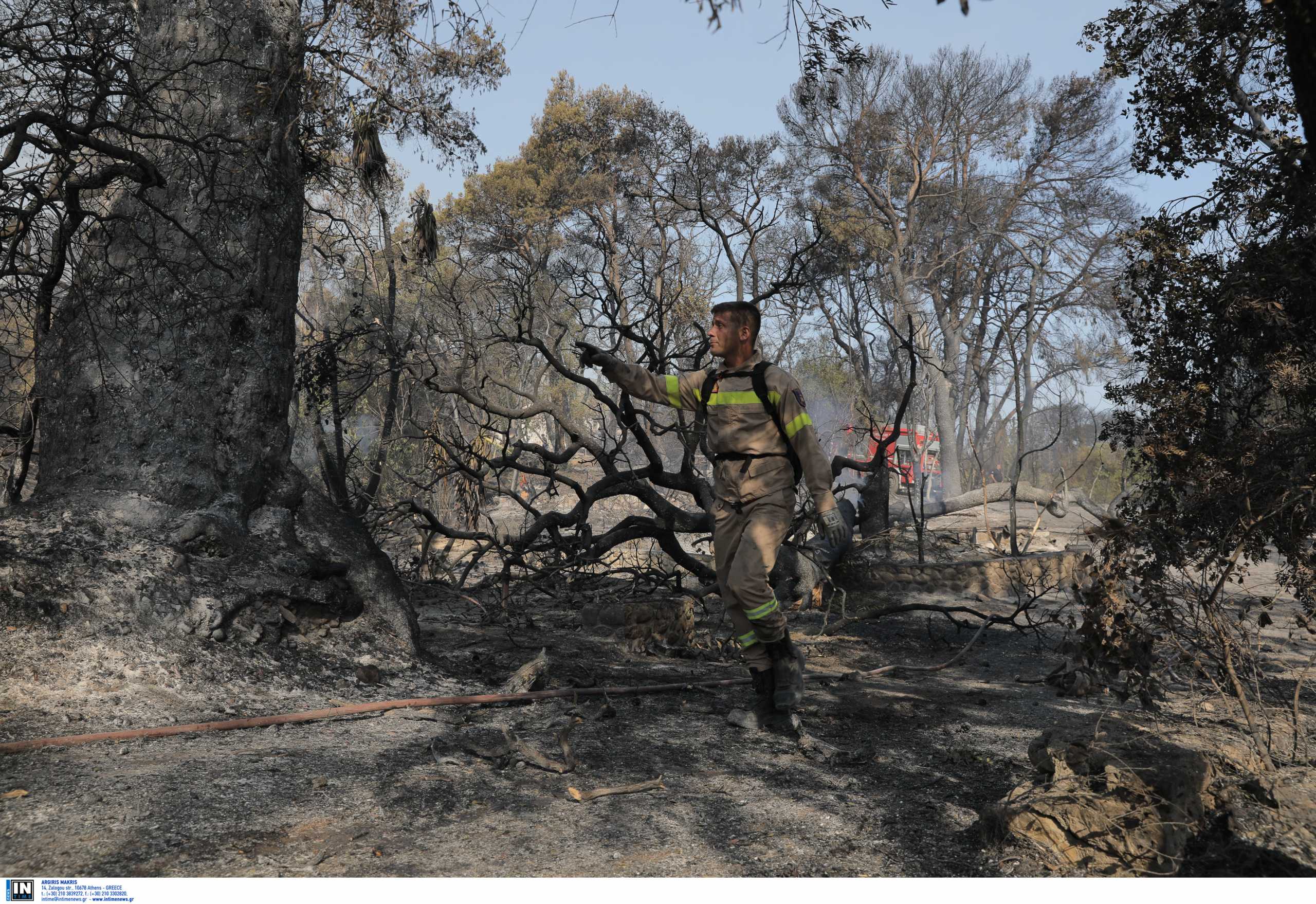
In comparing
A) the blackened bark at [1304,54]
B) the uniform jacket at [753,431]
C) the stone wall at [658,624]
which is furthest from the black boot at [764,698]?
the blackened bark at [1304,54]

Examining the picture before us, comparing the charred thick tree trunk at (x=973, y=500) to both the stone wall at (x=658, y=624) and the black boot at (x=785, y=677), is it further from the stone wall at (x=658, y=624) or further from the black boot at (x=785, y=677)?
the black boot at (x=785, y=677)

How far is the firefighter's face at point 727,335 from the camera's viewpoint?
452 cm

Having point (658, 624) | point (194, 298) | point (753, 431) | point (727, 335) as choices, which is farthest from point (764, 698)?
point (194, 298)

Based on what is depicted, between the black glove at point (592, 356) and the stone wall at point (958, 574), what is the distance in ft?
17.0

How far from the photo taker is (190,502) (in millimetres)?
5102

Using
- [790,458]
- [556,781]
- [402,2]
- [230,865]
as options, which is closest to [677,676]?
[790,458]

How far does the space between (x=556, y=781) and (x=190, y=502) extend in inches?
111

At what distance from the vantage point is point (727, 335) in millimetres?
4523

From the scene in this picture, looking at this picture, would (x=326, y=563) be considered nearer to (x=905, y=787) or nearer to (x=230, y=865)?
(x=230, y=865)

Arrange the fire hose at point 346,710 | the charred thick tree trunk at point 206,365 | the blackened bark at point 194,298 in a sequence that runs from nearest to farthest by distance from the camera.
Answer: the fire hose at point 346,710, the charred thick tree trunk at point 206,365, the blackened bark at point 194,298

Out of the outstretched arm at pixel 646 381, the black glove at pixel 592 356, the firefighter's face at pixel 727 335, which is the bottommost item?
the outstretched arm at pixel 646 381

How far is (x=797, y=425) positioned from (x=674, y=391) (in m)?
0.65

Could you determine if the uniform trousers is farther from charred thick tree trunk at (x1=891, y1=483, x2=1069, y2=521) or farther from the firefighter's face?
charred thick tree trunk at (x1=891, y1=483, x2=1069, y2=521)

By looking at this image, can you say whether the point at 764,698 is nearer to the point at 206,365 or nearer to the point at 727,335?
the point at 727,335
